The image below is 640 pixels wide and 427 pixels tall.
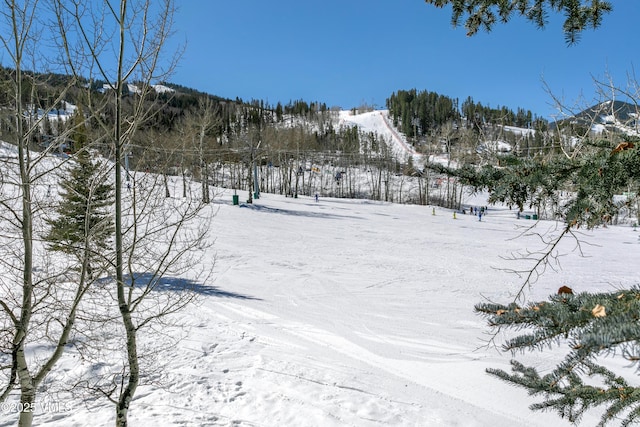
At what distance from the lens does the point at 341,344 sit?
312 inches

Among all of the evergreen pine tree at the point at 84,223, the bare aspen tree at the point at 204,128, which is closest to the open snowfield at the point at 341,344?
the evergreen pine tree at the point at 84,223

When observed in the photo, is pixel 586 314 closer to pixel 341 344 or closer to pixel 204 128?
pixel 341 344

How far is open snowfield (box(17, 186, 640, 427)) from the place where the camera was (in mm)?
5543

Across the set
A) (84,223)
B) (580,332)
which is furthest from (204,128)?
(580,332)

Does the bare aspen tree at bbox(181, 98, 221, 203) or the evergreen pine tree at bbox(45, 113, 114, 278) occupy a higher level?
the bare aspen tree at bbox(181, 98, 221, 203)

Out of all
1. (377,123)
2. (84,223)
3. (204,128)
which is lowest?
(84,223)

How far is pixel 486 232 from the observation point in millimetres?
24406

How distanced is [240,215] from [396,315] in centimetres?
1697

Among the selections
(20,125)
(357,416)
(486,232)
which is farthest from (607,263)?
(20,125)

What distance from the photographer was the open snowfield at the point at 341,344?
18.2ft

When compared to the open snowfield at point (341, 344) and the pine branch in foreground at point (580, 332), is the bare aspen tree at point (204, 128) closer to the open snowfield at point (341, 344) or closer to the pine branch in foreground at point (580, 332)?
the open snowfield at point (341, 344)

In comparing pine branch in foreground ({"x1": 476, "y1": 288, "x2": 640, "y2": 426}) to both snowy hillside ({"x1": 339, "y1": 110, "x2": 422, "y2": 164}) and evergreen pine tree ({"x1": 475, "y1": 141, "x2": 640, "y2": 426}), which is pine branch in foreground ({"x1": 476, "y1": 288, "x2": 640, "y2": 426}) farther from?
snowy hillside ({"x1": 339, "y1": 110, "x2": 422, "y2": 164})

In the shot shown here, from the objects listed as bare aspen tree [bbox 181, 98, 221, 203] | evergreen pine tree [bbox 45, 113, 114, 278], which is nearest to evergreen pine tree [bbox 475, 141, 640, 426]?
evergreen pine tree [bbox 45, 113, 114, 278]

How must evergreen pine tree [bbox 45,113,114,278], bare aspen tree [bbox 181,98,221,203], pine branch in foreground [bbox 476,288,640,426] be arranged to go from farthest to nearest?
bare aspen tree [bbox 181,98,221,203]
evergreen pine tree [bbox 45,113,114,278]
pine branch in foreground [bbox 476,288,640,426]
